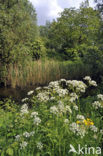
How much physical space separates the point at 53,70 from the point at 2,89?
5.00m

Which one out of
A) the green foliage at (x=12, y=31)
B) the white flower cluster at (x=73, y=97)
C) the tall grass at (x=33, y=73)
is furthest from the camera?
the tall grass at (x=33, y=73)

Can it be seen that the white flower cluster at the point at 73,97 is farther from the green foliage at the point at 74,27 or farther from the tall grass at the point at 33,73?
the green foliage at the point at 74,27

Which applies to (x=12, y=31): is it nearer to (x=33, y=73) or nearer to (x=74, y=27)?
(x=33, y=73)

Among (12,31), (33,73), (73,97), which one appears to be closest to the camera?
(73,97)

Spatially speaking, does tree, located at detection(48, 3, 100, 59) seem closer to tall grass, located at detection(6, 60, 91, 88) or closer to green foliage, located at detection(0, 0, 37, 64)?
tall grass, located at detection(6, 60, 91, 88)

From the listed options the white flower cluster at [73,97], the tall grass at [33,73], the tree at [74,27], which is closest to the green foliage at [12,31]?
the tall grass at [33,73]

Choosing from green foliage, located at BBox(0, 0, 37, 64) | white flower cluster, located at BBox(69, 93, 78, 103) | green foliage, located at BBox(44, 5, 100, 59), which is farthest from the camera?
green foliage, located at BBox(44, 5, 100, 59)

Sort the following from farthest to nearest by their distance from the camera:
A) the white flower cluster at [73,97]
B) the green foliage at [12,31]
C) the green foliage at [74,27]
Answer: the green foliage at [74,27] < the green foliage at [12,31] < the white flower cluster at [73,97]

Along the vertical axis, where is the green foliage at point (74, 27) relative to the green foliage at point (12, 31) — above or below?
above

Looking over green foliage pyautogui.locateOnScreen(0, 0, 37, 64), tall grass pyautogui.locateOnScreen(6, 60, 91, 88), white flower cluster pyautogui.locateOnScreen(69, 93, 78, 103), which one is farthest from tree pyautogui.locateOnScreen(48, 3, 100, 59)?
white flower cluster pyautogui.locateOnScreen(69, 93, 78, 103)

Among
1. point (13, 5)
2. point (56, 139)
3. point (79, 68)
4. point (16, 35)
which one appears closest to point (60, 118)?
point (56, 139)

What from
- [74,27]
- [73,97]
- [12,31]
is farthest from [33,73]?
[74,27]

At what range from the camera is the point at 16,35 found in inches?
443

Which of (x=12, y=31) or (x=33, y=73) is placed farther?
(x=33, y=73)
